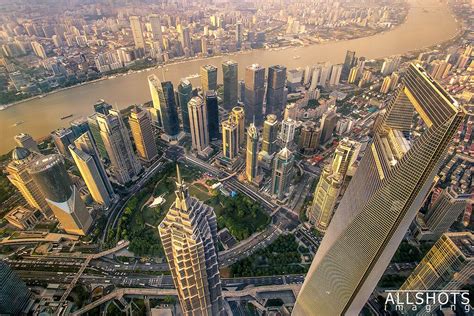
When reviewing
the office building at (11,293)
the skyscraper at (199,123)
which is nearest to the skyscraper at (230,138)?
the skyscraper at (199,123)

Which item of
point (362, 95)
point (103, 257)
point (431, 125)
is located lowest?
point (103, 257)

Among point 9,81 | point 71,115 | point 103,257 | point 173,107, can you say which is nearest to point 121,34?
point 9,81

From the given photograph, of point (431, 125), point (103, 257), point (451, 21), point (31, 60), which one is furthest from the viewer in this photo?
point (451, 21)

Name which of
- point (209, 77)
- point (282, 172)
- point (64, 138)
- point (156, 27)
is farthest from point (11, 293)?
point (156, 27)

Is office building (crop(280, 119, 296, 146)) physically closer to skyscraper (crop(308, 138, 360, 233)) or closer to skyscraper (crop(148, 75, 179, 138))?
skyscraper (crop(308, 138, 360, 233))

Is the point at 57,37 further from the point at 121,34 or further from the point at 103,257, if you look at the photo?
the point at 103,257

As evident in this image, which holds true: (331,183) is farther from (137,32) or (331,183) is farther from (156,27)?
(156,27)
